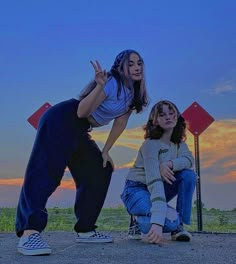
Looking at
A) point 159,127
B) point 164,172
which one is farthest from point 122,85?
point 164,172

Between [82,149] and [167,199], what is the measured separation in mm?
880

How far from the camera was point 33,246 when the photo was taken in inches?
153

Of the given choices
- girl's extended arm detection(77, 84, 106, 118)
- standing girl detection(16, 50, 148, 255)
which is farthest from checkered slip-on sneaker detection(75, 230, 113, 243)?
girl's extended arm detection(77, 84, 106, 118)

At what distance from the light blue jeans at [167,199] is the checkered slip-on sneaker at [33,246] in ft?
3.31

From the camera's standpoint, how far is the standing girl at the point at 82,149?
4.06 m

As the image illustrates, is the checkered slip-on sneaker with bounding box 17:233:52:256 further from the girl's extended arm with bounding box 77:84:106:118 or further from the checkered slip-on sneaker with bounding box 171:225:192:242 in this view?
the checkered slip-on sneaker with bounding box 171:225:192:242

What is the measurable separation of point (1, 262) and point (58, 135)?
1.04 meters

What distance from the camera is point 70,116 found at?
14.0 ft

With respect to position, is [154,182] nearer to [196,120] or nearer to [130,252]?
[130,252]

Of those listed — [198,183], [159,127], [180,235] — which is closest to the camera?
[180,235]

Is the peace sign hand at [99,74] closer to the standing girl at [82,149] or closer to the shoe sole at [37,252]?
the standing girl at [82,149]

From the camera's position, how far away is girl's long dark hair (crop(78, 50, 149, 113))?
4.38m

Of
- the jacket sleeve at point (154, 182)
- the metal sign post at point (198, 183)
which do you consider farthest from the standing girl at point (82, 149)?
the metal sign post at point (198, 183)

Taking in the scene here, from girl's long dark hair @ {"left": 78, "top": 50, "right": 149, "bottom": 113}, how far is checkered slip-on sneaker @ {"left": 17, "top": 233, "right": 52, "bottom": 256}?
3.71 feet
